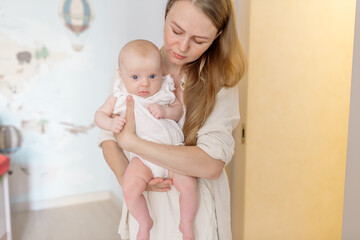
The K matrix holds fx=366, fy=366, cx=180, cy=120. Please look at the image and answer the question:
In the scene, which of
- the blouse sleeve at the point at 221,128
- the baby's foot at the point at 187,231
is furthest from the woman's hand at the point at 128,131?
the baby's foot at the point at 187,231

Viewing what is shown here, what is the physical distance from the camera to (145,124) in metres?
1.26

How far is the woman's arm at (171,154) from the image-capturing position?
1.19m

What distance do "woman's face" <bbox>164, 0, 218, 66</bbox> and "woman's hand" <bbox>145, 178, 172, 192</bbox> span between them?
0.41 metres

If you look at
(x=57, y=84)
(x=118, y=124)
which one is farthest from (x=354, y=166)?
(x=57, y=84)

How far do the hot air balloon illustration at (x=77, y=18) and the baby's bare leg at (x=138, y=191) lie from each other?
255 centimetres

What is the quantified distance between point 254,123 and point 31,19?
2338 millimetres

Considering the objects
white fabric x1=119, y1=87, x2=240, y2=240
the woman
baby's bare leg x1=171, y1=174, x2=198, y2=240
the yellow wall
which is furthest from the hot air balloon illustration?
baby's bare leg x1=171, y1=174, x2=198, y2=240

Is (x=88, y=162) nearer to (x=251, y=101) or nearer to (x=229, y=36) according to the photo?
(x=251, y=101)

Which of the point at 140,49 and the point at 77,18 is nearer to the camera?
the point at 140,49

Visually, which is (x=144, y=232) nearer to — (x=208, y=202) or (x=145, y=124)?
(x=208, y=202)

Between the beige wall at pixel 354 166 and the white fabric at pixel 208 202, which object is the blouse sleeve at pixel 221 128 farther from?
the beige wall at pixel 354 166

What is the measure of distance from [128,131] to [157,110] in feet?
0.40

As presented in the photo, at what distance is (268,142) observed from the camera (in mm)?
2180

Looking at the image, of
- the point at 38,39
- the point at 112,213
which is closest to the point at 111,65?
the point at 38,39
